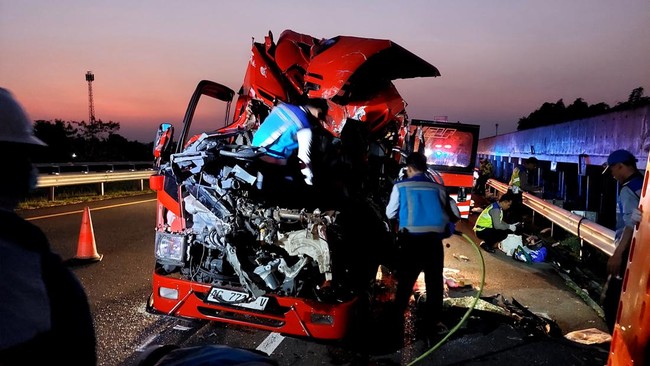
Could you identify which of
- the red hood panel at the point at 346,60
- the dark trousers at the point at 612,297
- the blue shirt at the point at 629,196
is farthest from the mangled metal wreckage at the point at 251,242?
the blue shirt at the point at 629,196

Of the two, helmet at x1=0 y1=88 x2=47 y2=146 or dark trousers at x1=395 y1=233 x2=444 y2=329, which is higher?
helmet at x1=0 y1=88 x2=47 y2=146

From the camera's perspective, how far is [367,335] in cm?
454

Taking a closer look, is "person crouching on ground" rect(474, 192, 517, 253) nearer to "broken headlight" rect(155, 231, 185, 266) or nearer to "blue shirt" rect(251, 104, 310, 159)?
"blue shirt" rect(251, 104, 310, 159)

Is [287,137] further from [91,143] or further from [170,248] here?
[91,143]

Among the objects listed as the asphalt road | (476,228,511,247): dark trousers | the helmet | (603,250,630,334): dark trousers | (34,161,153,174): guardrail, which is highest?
the helmet

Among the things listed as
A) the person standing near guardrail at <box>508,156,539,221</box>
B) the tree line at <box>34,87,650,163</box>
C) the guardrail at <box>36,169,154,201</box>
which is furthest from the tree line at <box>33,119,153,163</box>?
the person standing near guardrail at <box>508,156,539,221</box>

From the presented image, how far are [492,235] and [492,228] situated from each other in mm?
136

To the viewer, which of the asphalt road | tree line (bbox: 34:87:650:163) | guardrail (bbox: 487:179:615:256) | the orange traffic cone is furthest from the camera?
→ tree line (bbox: 34:87:650:163)

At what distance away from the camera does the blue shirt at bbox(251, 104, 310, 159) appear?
4320mm

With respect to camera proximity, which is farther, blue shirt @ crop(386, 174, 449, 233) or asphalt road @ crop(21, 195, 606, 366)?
blue shirt @ crop(386, 174, 449, 233)

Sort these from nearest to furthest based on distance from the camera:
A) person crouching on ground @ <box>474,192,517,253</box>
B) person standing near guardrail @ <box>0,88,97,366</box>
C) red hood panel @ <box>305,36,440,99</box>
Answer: person standing near guardrail @ <box>0,88,97,366</box> < red hood panel @ <box>305,36,440,99</box> < person crouching on ground @ <box>474,192,517,253</box>

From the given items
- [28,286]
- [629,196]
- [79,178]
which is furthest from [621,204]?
[79,178]

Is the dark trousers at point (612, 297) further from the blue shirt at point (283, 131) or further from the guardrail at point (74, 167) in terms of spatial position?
the guardrail at point (74, 167)

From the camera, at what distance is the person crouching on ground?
837cm
